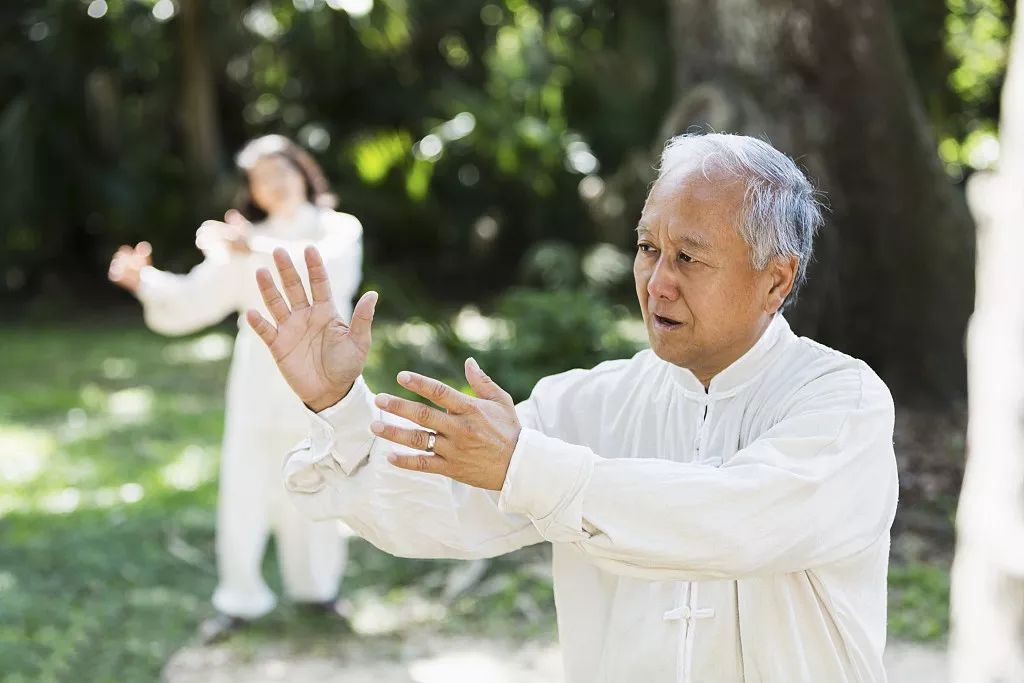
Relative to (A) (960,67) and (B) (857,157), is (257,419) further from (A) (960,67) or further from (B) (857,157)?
(A) (960,67)

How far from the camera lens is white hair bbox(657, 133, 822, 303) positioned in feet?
7.48

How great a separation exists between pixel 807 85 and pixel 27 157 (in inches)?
421

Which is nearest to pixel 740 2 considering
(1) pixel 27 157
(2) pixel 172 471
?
(2) pixel 172 471

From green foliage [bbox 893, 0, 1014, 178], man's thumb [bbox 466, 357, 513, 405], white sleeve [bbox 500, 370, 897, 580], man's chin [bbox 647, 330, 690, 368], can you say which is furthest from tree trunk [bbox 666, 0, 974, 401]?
green foliage [bbox 893, 0, 1014, 178]

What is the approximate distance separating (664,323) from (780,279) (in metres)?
0.25

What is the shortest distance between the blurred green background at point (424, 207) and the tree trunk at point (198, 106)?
0.04 meters

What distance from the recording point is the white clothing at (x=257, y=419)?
17.7ft

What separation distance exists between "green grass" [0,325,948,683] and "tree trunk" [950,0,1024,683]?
399 cm

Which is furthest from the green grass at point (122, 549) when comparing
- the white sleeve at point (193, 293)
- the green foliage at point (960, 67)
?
the green foliage at point (960, 67)

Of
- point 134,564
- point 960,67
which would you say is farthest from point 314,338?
point 960,67

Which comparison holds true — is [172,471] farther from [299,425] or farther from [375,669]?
[375,669]

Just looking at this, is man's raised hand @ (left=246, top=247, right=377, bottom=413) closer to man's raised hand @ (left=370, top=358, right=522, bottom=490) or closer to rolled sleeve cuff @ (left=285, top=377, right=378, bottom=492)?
rolled sleeve cuff @ (left=285, top=377, right=378, bottom=492)

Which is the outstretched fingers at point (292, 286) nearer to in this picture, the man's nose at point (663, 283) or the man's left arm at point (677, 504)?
the man's left arm at point (677, 504)

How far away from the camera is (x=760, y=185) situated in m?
2.28
